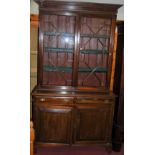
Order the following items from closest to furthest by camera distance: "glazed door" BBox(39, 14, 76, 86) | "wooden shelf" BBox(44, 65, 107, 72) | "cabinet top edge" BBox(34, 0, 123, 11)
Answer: "cabinet top edge" BBox(34, 0, 123, 11) < "glazed door" BBox(39, 14, 76, 86) < "wooden shelf" BBox(44, 65, 107, 72)

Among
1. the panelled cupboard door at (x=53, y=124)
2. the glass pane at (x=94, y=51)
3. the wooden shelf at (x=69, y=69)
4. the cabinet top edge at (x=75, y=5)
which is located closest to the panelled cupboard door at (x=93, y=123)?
the panelled cupboard door at (x=53, y=124)

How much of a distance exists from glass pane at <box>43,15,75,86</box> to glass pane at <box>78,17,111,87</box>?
168 mm

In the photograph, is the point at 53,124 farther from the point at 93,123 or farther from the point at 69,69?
the point at 69,69

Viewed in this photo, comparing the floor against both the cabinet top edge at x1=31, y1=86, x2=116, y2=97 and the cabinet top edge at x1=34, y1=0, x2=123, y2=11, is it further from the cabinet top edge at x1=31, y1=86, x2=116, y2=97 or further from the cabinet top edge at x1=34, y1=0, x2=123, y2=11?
the cabinet top edge at x1=34, y1=0, x2=123, y2=11

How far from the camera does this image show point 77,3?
240cm

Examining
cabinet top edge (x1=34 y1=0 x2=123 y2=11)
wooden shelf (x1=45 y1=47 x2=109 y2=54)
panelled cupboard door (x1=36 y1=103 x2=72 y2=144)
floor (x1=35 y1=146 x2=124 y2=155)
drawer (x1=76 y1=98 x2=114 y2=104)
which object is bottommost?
floor (x1=35 y1=146 x2=124 y2=155)

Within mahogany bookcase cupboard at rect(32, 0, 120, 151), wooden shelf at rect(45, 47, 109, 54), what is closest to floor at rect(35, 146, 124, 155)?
mahogany bookcase cupboard at rect(32, 0, 120, 151)

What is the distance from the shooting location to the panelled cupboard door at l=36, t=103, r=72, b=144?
2.44 metres

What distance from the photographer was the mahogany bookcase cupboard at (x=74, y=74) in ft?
8.03

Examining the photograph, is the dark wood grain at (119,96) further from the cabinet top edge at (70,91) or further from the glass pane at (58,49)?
the glass pane at (58,49)

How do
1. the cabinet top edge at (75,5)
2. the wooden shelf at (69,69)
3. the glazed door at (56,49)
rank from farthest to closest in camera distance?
1. the wooden shelf at (69,69)
2. the glazed door at (56,49)
3. the cabinet top edge at (75,5)

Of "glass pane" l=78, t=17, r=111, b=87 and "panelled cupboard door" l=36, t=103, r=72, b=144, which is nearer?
"panelled cupboard door" l=36, t=103, r=72, b=144
